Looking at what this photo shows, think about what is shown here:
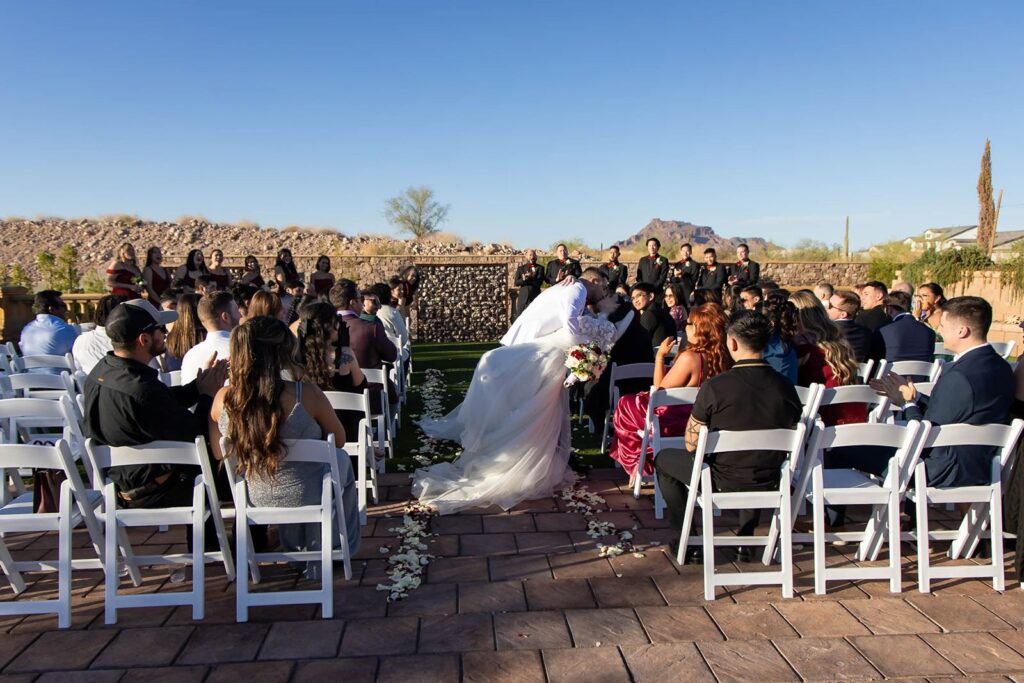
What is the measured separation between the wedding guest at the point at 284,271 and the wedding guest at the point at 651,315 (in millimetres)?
5463

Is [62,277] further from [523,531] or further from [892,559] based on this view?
[892,559]

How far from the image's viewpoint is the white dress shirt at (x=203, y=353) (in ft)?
14.9

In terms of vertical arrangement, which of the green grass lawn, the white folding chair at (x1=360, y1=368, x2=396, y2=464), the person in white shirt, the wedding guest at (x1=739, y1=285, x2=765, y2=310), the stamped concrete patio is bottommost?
the stamped concrete patio

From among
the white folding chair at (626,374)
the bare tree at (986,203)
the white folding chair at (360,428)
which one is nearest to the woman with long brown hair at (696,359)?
the white folding chair at (626,374)

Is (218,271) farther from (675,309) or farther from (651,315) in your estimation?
(651,315)

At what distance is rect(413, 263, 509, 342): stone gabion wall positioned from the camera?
1630 centimetres

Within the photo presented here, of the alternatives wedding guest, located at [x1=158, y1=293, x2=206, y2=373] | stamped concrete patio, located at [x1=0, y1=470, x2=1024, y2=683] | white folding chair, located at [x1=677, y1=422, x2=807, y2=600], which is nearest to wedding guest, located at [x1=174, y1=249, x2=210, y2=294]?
wedding guest, located at [x1=158, y1=293, x2=206, y2=373]

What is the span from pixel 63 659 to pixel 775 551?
11.4 ft

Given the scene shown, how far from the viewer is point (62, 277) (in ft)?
55.0

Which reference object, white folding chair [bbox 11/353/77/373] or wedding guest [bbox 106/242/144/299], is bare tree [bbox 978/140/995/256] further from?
white folding chair [bbox 11/353/77/373]

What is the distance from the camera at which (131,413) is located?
11.1 ft

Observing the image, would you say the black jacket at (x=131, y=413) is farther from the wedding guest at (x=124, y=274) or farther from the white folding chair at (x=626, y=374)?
the wedding guest at (x=124, y=274)

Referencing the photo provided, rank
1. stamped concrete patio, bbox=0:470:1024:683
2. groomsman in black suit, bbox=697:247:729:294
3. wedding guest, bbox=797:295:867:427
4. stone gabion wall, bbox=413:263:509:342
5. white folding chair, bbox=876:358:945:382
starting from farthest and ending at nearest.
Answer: stone gabion wall, bbox=413:263:509:342 → groomsman in black suit, bbox=697:247:729:294 → white folding chair, bbox=876:358:945:382 → wedding guest, bbox=797:295:867:427 → stamped concrete patio, bbox=0:470:1024:683

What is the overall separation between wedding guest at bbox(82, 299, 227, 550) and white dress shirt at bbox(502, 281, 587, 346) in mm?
2414
